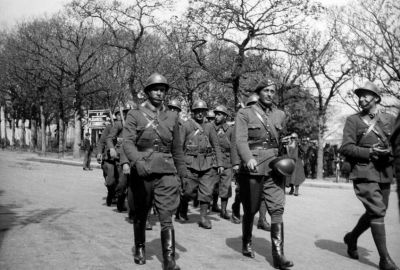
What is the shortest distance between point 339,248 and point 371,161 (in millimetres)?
1742

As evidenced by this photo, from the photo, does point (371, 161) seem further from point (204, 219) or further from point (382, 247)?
point (204, 219)

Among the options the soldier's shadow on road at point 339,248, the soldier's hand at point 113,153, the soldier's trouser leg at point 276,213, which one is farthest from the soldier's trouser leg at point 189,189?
the soldier's trouser leg at point 276,213

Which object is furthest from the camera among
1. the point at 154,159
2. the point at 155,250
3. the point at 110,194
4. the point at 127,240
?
the point at 110,194

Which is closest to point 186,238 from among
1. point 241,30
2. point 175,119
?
point 175,119

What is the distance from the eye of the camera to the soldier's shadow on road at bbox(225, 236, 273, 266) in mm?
6400

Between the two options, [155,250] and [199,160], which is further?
[199,160]

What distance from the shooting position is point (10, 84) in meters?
44.5

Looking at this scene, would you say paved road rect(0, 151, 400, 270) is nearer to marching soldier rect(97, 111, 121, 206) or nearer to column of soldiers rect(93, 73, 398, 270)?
column of soldiers rect(93, 73, 398, 270)

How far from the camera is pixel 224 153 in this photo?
10.7 metres

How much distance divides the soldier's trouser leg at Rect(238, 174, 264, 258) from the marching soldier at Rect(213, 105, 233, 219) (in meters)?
3.37

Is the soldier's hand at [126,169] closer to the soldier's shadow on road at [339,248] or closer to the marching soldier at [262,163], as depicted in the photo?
the marching soldier at [262,163]

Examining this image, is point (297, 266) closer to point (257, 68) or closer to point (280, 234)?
point (280, 234)

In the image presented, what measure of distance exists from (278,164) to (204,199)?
10.7ft

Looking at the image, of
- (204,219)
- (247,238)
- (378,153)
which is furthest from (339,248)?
(204,219)
